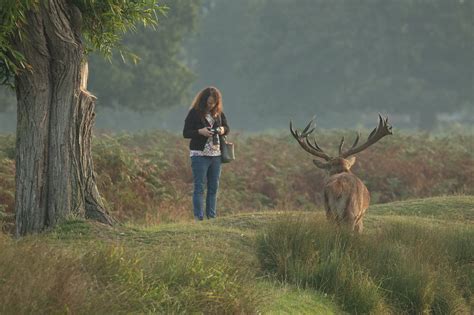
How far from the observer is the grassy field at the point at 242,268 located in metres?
7.30

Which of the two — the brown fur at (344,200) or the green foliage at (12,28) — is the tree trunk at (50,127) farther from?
the brown fur at (344,200)

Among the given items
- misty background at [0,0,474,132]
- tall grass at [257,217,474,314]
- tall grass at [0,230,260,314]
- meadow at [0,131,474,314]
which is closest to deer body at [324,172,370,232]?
meadow at [0,131,474,314]

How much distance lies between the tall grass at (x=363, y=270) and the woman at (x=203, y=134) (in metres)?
3.19

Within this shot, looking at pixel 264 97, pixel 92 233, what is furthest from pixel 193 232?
pixel 264 97

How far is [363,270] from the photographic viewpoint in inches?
397

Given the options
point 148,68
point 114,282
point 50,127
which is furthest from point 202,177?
point 148,68

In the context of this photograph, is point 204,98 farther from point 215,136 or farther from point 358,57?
point 358,57

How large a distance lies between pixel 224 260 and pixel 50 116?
128 inches

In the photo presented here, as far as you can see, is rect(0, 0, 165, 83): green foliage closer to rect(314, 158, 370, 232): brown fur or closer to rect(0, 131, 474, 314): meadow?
rect(0, 131, 474, 314): meadow

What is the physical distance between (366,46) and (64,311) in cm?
4952

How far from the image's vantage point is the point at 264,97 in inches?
2344

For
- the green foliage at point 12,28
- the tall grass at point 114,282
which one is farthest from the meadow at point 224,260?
the green foliage at point 12,28

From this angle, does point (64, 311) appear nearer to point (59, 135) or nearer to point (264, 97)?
point (59, 135)

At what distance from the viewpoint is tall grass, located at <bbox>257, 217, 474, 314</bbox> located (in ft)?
31.9
